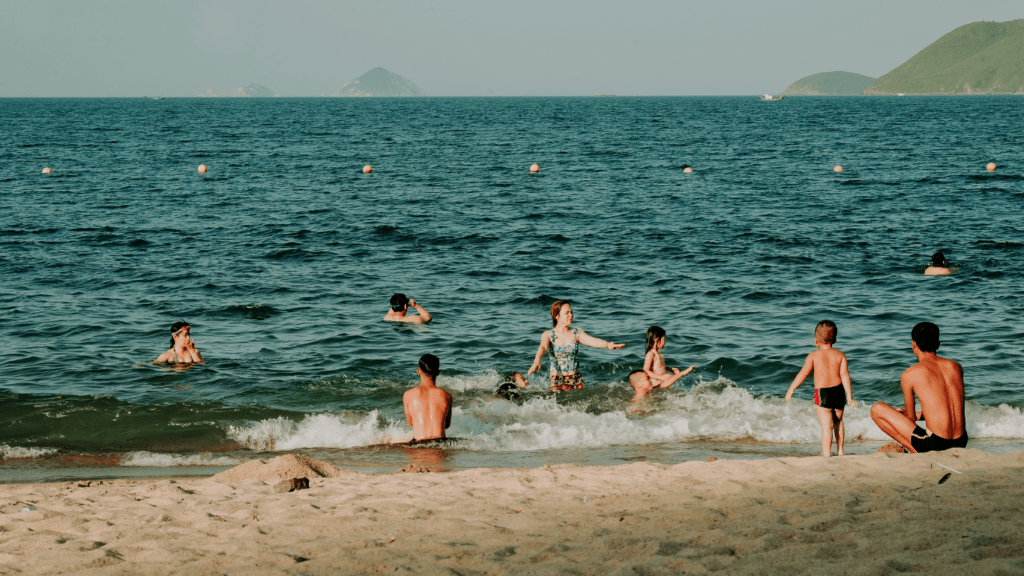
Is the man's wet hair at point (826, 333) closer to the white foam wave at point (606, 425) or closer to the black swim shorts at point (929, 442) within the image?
the black swim shorts at point (929, 442)

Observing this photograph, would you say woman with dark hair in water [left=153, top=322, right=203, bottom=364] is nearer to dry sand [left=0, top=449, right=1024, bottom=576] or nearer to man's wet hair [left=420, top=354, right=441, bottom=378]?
dry sand [left=0, top=449, right=1024, bottom=576]

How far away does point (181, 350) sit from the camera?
12.4 metres

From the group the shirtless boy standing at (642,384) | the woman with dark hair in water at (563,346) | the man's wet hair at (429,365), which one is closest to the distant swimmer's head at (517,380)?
the woman with dark hair in water at (563,346)

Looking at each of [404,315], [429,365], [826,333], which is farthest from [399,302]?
[826,333]

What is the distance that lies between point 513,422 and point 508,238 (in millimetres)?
12264

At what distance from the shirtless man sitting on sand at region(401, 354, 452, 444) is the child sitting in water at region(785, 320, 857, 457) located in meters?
4.07

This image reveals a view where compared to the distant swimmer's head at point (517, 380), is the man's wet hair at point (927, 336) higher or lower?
higher

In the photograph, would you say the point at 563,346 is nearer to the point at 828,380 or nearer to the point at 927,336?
the point at 828,380

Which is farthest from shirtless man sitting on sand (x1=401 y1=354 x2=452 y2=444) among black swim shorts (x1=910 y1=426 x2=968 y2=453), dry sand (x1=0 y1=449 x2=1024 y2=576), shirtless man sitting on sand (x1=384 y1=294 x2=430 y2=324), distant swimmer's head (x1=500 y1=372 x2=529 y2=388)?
shirtless man sitting on sand (x1=384 y1=294 x2=430 y2=324)

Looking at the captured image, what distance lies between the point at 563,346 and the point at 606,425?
5.23 ft

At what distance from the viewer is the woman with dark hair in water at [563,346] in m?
10.9

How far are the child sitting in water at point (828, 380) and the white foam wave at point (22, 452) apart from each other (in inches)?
355

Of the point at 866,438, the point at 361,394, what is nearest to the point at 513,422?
the point at 361,394

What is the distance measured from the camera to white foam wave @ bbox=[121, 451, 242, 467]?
902 cm
